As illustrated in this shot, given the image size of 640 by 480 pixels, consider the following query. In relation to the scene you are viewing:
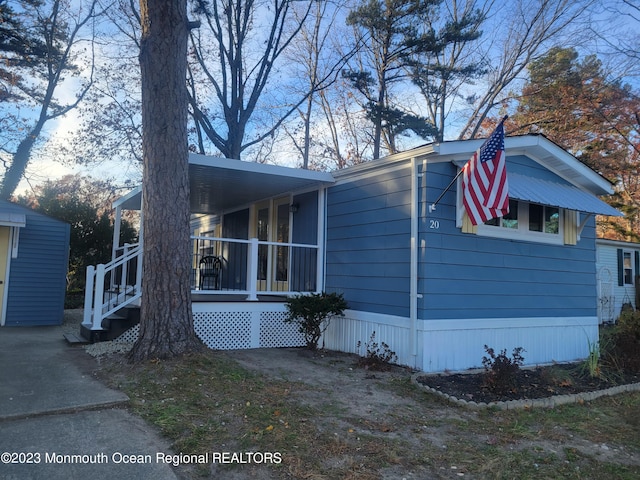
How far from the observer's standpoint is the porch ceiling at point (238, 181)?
688 centimetres

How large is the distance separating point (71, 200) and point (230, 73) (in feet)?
23.3

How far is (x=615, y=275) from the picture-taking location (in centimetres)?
1493

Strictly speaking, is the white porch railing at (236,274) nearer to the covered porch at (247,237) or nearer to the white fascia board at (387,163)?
the covered porch at (247,237)

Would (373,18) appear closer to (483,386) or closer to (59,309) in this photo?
(59,309)

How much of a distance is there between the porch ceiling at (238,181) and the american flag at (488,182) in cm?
264

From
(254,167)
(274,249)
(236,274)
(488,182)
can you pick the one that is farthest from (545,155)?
(236,274)

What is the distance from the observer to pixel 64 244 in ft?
34.0

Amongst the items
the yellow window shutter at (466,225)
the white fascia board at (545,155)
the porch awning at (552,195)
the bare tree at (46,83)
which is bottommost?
the yellow window shutter at (466,225)

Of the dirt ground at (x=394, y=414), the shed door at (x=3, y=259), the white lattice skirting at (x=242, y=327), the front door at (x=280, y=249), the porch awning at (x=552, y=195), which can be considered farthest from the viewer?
the shed door at (x=3, y=259)

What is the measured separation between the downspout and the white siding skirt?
5cm

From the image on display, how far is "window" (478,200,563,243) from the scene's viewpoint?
22.1 ft

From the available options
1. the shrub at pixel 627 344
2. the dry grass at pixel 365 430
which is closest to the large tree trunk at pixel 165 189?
the dry grass at pixel 365 430

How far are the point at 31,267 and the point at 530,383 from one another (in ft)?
32.5

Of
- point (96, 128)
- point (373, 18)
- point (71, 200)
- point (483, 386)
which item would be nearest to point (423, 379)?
point (483, 386)
